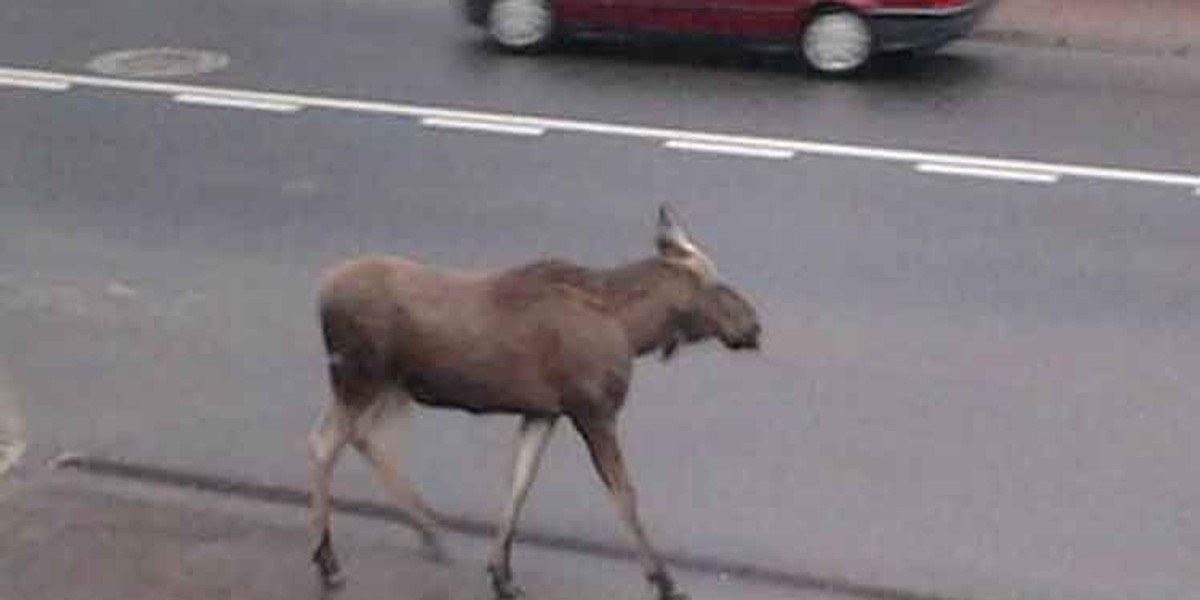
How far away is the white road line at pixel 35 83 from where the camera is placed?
16.5m

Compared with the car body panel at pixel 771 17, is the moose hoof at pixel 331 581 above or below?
below

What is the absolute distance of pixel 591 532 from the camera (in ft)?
29.8

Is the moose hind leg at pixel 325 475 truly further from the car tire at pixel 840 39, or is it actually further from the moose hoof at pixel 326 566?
the car tire at pixel 840 39

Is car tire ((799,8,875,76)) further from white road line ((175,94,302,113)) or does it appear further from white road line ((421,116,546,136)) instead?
white road line ((175,94,302,113))

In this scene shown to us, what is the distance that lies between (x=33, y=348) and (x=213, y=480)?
2167 mm

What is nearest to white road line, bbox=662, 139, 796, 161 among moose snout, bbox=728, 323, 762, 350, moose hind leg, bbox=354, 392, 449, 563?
moose hind leg, bbox=354, 392, 449, 563

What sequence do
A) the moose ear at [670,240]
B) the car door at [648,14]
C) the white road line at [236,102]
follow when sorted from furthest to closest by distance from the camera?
the car door at [648,14]
the white road line at [236,102]
the moose ear at [670,240]

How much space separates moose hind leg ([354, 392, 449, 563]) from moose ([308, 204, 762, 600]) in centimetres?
15

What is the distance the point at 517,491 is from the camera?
8.16 meters

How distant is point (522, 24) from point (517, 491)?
31.0 ft

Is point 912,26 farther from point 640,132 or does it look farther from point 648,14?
point 640,132

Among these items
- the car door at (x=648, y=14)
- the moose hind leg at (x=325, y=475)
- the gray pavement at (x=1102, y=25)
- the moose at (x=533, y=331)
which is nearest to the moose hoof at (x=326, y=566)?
the moose hind leg at (x=325, y=475)

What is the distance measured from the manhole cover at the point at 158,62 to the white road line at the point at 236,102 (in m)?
0.71

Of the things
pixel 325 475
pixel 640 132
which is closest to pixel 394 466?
pixel 325 475
